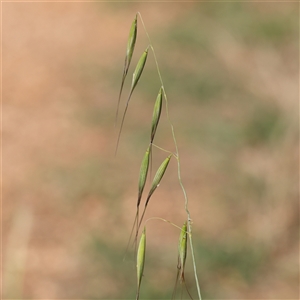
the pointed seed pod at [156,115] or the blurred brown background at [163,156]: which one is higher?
the blurred brown background at [163,156]

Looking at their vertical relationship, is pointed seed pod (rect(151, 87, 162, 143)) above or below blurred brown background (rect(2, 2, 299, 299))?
below

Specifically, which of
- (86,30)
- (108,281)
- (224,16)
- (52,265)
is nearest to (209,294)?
(108,281)

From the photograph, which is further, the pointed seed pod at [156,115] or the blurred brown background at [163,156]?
the blurred brown background at [163,156]

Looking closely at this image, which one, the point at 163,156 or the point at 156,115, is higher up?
→ the point at 163,156

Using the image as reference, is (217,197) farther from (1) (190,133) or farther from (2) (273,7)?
(2) (273,7)

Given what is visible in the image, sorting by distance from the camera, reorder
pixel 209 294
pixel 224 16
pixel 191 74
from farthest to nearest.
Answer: pixel 224 16
pixel 191 74
pixel 209 294

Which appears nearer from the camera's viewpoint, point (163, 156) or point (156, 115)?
point (156, 115)

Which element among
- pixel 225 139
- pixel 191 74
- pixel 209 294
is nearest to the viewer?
pixel 209 294

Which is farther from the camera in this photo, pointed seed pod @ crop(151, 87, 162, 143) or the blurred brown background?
the blurred brown background
